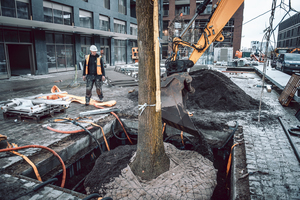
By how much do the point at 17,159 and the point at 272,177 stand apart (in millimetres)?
4462


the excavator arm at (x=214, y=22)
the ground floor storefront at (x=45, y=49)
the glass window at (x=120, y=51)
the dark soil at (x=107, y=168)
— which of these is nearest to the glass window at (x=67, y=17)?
the ground floor storefront at (x=45, y=49)

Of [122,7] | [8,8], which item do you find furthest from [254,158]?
[122,7]

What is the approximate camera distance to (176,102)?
14.6 feet

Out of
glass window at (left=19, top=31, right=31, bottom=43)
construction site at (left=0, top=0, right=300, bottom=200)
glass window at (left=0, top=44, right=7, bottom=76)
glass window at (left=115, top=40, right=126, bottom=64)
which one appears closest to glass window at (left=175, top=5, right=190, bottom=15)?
Result: glass window at (left=115, top=40, right=126, bottom=64)

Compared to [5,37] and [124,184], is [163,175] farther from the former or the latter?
[5,37]

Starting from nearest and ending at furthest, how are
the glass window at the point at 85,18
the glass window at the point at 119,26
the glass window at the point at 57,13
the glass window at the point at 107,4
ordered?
the glass window at the point at 57,13, the glass window at the point at 85,18, the glass window at the point at 107,4, the glass window at the point at 119,26

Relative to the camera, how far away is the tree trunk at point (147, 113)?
3068 mm

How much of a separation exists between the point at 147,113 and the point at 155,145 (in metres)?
0.59

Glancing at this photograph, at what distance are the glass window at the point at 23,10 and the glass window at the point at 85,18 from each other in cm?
600

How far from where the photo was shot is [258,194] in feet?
9.29

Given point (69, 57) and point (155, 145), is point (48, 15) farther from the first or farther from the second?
point (155, 145)

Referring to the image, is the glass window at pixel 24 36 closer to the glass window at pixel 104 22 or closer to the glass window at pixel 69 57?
the glass window at pixel 69 57

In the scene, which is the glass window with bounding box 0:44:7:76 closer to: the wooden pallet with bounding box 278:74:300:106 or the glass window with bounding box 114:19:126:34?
the glass window with bounding box 114:19:126:34

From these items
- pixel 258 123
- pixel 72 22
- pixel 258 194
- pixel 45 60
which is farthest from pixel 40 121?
pixel 72 22
